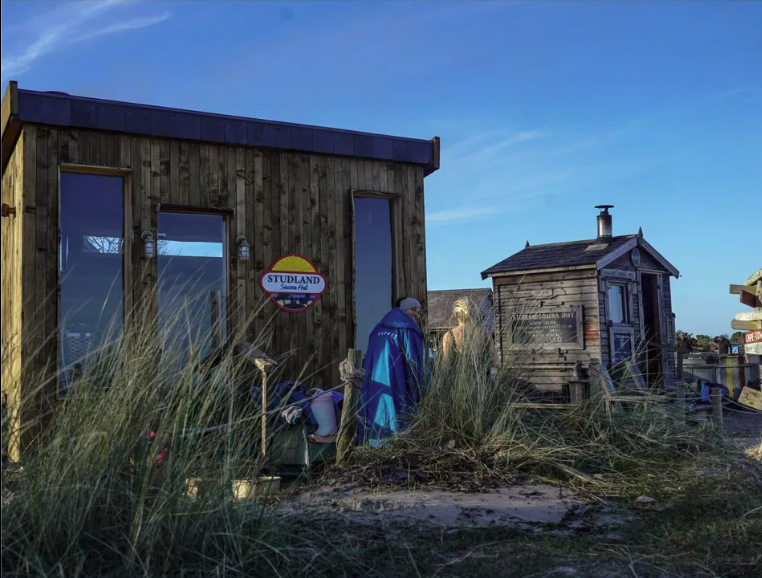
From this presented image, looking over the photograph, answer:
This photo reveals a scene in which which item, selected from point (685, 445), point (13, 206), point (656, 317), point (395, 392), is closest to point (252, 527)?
point (395, 392)

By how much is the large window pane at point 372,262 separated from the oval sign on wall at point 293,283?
616 millimetres

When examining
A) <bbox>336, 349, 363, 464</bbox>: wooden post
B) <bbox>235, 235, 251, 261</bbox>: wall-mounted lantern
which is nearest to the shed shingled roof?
<bbox>235, 235, 251, 261</bbox>: wall-mounted lantern

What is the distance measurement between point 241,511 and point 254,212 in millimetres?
5415

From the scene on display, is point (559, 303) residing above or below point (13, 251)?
below

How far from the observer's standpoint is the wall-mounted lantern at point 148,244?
8.05 meters

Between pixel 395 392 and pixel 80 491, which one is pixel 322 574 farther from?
pixel 395 392

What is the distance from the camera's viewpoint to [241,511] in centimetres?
380

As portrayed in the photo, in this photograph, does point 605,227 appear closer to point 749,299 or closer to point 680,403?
point 749,299

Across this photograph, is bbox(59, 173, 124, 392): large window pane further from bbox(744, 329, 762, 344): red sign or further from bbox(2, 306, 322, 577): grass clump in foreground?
bbox(744, 329, 762, 344): red sign

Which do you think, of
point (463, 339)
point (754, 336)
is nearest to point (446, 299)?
point (754, 336)

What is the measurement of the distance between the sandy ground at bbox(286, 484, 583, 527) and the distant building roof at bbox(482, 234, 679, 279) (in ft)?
41.4

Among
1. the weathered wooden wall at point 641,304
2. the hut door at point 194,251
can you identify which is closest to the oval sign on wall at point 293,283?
the hut door at point 194,251

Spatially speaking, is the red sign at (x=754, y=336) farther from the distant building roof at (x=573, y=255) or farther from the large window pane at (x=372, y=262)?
the large window pane at (x=372, y=262)

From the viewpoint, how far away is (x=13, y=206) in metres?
8.13
